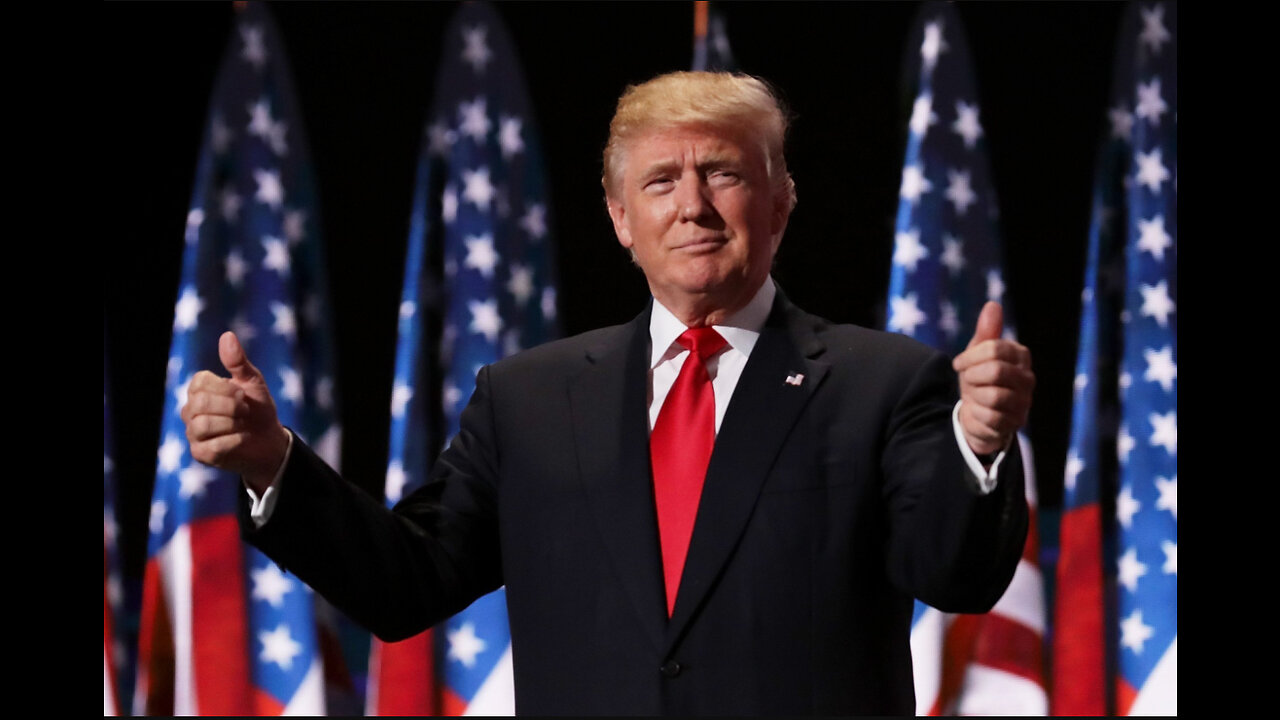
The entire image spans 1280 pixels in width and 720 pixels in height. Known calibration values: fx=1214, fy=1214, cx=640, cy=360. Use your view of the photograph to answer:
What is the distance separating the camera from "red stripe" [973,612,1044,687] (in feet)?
13.8

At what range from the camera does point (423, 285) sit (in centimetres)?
433

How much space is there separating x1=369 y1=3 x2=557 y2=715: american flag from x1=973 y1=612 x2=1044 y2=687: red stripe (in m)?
1.65

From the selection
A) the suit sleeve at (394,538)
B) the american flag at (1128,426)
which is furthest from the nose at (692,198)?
the american flag at (1128,426)

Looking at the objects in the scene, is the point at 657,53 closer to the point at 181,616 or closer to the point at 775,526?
the point at 181,616

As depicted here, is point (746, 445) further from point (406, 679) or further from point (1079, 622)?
point (1079, 622)

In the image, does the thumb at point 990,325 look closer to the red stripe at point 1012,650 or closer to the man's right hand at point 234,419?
the man's right hand at point 234,419

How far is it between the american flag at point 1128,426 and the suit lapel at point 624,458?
125 inches

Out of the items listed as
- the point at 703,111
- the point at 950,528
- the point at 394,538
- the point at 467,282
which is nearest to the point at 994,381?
the point at 950,528

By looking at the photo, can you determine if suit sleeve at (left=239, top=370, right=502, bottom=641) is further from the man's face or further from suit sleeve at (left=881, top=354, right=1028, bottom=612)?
suit sleeve at (left=881, top=354, right=1028, bottom=612)

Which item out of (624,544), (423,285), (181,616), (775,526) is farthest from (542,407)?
(181,616)

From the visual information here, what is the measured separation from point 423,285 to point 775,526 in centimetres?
309

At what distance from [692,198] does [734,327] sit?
0.18 metres

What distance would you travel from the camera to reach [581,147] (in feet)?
14.2

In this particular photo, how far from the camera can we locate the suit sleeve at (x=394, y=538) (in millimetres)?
1464
